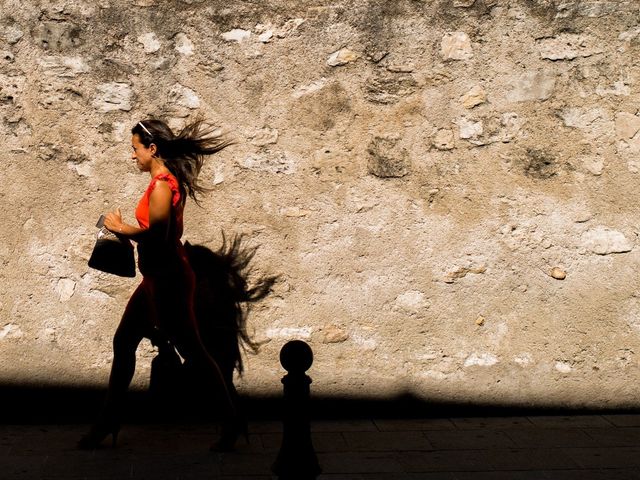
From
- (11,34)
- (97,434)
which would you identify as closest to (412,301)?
(97,434)

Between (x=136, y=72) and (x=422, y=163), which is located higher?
(x=136, y=72)

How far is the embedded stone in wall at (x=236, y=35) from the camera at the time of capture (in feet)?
17.0

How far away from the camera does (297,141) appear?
5246 millimetres

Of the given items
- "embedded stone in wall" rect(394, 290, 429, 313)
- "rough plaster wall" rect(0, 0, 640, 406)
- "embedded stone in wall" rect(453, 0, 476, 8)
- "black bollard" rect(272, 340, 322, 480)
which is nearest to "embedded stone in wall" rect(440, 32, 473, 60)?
"rough plaster wall" rect(0, 0, 640, 406)

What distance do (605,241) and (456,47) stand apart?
1.28 meters

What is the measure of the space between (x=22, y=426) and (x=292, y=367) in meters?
2.05

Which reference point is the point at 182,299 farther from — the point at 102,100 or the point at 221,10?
the point at 221,10

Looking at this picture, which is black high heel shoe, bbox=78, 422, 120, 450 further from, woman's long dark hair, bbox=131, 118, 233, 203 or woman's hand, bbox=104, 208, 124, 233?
woman's long dark hair, bbox=131, 118, 233, 203

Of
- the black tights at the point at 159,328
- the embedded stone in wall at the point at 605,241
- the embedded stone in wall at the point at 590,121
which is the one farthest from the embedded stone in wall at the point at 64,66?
the embedded stone in wall at the point at 605,241

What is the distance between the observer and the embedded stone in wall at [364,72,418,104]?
5246mm

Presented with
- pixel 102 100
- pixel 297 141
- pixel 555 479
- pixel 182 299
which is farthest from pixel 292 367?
pixel 102 100

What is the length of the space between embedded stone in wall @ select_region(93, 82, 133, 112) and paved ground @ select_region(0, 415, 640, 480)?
1.63 meters

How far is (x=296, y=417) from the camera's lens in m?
3.88

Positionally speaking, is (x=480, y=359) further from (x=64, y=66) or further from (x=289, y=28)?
(x=64, y=66)
